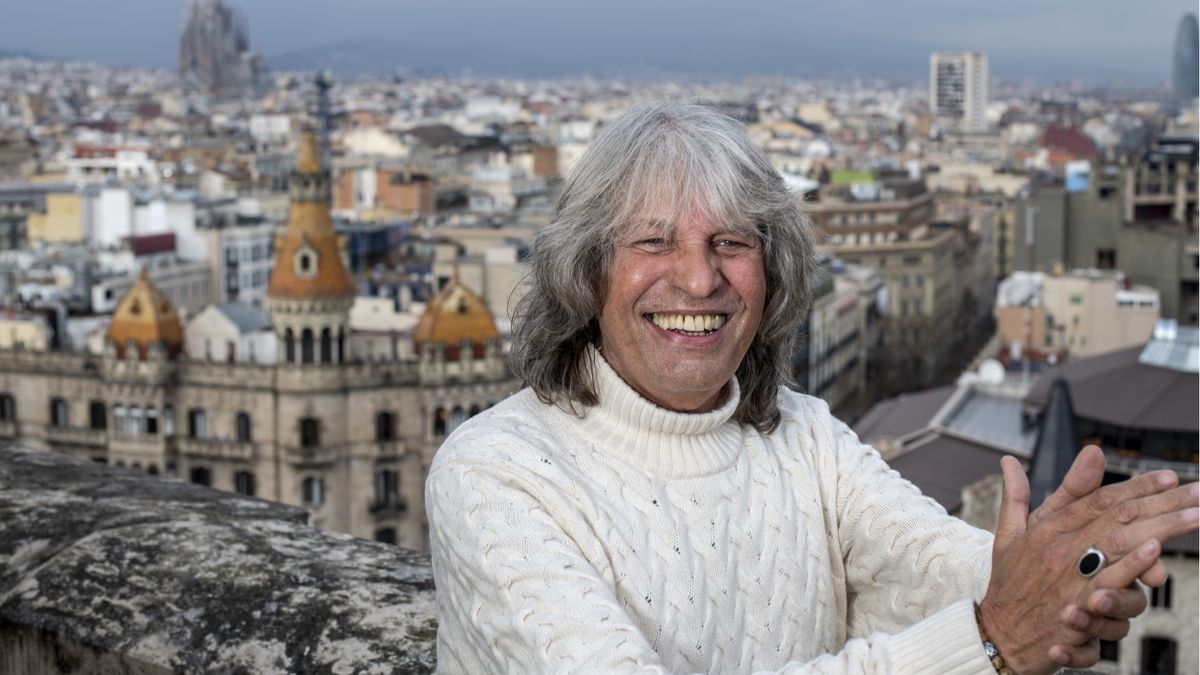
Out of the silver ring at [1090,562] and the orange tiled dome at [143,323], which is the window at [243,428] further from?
the silver ring at [1090,562]

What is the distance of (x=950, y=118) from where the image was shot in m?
179

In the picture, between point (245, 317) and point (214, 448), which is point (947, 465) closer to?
point (214, 448)

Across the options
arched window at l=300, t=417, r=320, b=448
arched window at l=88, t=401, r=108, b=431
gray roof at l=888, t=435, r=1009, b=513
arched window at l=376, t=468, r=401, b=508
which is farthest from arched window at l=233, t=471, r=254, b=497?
gray roof at l=888, t=435, r=1009, b=513

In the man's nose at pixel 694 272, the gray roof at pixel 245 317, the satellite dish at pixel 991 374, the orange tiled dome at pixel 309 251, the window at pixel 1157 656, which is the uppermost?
the man's nose at pixel 694 272

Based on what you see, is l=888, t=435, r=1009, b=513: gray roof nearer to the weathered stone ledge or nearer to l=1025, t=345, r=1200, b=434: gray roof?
l=1025, t=345, r=1200, b=434: gray roof

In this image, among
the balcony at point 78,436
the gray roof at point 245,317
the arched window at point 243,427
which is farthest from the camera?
the gray roof at point 245,317

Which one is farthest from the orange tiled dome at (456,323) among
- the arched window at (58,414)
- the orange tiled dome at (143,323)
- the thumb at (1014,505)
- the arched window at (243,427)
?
the thumb at (1014,505)

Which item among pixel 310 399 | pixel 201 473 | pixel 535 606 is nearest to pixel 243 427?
pixel 201 473

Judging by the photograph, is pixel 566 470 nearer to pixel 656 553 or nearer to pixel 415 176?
pixel 656 553

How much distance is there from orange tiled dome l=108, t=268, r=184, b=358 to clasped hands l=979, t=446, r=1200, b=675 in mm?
31242

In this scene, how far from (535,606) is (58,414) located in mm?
32762

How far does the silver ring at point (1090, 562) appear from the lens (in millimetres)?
2334

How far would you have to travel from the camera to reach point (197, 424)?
Result: 32.9 m

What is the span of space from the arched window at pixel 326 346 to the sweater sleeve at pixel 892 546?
29.4 m
